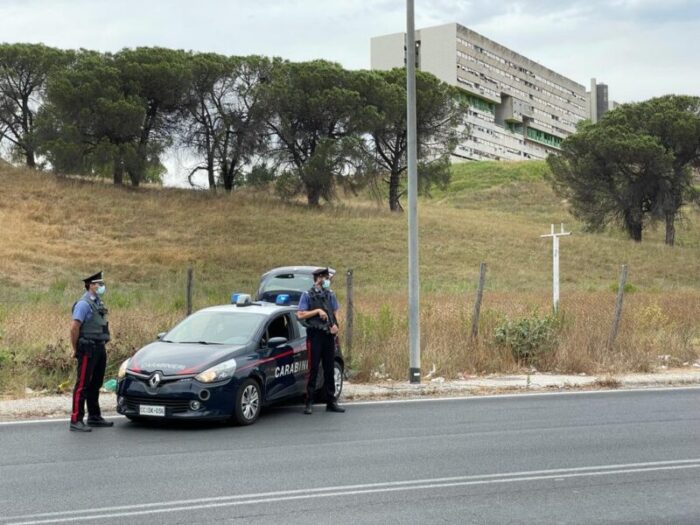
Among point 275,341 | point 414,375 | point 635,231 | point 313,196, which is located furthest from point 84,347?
point 635,231

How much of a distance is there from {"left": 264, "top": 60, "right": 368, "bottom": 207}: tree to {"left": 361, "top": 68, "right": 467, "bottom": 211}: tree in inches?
71.6

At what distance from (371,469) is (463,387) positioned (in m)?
6.22

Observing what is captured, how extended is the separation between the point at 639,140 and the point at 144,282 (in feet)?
118

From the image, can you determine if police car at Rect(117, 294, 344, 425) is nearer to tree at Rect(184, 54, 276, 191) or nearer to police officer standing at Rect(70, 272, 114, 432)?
police officer standing at Rect(70, 272, 114, 432)

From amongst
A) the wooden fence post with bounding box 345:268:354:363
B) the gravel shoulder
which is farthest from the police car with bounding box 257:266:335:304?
the gravel shoulder

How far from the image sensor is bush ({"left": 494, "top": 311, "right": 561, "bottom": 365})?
1577 cm

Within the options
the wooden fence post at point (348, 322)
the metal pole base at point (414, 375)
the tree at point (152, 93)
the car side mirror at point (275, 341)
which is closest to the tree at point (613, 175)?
the tree at point (152, 93)

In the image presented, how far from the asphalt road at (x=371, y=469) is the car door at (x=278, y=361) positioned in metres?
0.37

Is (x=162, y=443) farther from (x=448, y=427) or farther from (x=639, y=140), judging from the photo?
(x=639, y=140)

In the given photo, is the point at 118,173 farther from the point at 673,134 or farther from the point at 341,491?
the point at 341,491

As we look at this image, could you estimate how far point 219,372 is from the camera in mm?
9875

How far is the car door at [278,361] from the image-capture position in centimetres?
1063

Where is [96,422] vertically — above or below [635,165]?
below

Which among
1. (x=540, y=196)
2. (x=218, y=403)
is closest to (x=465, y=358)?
(x=218, y=403)
